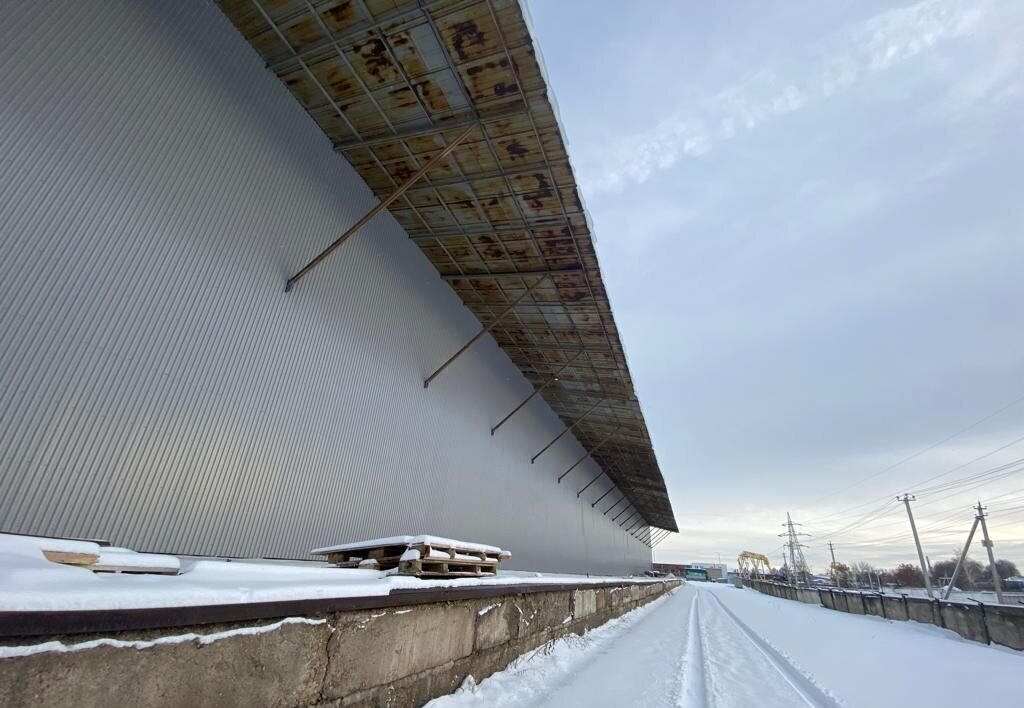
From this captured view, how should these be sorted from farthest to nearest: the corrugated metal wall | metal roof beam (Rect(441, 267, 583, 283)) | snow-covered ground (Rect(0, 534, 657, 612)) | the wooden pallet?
1. metal roof beam (Rect(441, 267, 583, 283))
2. the corrugated metal wall
3. the wooden pallet
4. snow-covered ground (Rect(0, 534, 657, 612))

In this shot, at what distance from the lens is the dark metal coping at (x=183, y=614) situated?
84.9 inches

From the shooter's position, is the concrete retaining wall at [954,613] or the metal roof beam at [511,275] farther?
the metal roof beam at [511,275]

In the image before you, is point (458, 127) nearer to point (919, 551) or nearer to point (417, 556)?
point (417, 556)

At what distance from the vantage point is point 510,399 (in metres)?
23.1

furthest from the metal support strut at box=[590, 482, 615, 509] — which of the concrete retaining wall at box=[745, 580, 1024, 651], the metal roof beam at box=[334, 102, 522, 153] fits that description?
the metal roof beam at box=[334, 102, 522, 153]

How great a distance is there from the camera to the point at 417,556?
18.4ft

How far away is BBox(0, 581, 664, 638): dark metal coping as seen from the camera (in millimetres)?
2156

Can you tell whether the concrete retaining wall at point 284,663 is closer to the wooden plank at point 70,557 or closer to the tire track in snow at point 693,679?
the wooden plank at point 70,557

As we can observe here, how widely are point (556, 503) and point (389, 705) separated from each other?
86.2ft

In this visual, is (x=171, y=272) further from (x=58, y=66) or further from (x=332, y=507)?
(x=332, y=507)

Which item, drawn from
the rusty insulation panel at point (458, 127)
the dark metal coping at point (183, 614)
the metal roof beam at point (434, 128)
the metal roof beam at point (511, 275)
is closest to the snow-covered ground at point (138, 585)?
the dark metal coping at point (183, 614)

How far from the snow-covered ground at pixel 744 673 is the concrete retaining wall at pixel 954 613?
707mm

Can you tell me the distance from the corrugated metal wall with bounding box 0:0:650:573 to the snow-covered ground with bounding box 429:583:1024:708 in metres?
6.00

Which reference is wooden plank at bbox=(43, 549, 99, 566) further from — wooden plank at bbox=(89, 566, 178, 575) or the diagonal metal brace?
the diagonal metal brace
